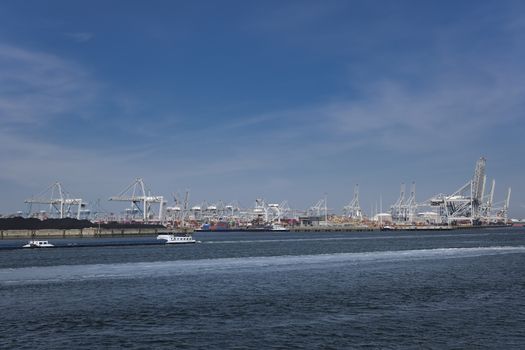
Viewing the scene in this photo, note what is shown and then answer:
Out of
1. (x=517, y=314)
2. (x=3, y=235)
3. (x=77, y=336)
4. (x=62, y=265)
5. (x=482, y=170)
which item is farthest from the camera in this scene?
(x=482, y=170)

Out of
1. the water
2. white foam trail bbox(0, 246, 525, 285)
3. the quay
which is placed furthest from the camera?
the quay

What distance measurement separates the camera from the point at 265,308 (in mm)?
24391

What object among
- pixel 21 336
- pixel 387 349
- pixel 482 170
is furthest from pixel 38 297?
pixel 482 170

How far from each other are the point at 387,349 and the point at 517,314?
8.13 metres

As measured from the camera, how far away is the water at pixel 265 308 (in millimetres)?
18516

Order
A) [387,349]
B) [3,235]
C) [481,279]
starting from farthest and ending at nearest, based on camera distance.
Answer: [3,235]
[481,279]
[387,349]

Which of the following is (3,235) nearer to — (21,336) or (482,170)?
(21,336)

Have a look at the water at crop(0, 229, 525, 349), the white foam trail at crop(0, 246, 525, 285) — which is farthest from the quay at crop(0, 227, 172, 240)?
the water at crop(0, 229, 525, 349)

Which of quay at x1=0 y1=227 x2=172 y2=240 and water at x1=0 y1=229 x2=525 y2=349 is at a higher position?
quay at x1=0 y1=227 x2=172 y2=240

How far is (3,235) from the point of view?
10462 cm

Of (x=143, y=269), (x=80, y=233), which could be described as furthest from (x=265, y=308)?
(x=80, y=233)

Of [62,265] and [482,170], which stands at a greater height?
[482,170]

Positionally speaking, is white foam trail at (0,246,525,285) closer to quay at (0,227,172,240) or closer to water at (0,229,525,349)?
water at (0,229,525,349)

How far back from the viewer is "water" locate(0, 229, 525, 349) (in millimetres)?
18516
